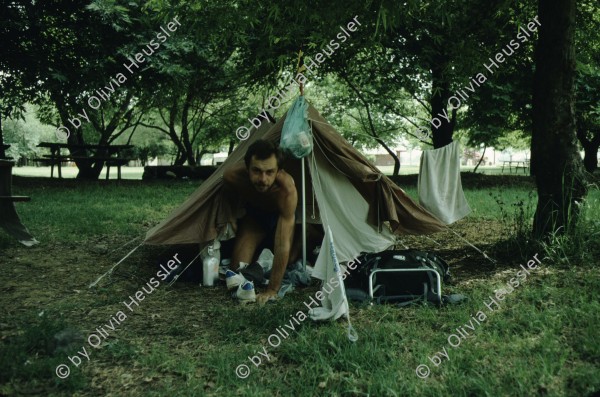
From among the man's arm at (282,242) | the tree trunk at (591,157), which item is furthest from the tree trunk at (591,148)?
the man's arm at (282,242)

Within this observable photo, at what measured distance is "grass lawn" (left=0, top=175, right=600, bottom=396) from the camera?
2572mm

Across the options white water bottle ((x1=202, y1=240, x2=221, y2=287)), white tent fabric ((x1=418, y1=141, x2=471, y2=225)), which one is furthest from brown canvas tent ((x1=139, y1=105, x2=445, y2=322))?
white tent fabric ((x1=418, y1=141, x2=471, y2=225))

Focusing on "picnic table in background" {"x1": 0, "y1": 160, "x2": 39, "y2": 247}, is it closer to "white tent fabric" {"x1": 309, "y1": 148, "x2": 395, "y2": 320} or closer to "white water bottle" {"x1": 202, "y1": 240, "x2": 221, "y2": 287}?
"white water bottle" {"x1": 202, "y1": 240, "x2": 221, "y2": 287}

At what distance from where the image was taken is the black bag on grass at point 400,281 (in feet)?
12.5

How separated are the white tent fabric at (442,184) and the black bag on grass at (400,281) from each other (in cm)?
136

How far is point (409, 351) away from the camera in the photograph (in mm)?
2938

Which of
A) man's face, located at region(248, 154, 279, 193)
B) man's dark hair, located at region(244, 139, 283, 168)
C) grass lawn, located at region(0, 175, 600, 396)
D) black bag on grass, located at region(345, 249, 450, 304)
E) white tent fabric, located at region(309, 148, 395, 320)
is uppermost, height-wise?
man's dark hair, located at region(244, 139, 283, 168)

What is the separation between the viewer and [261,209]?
4.89 metres

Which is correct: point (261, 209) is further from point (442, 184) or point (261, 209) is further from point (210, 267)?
point (442, 184)

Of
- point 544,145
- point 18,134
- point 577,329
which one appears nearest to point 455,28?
point 544,145

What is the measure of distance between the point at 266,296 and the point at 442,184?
8.13ft

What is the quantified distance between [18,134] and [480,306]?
145 ft

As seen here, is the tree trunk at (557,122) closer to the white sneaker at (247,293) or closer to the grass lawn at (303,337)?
the grass lawn at (303,337)

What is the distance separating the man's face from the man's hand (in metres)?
0.87
